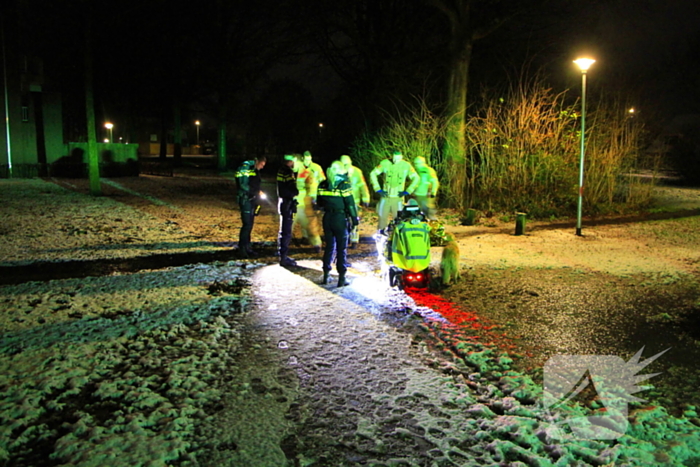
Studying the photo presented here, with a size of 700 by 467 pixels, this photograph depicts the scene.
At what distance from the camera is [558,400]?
14.7ft

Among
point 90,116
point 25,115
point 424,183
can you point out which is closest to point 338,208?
point 424,183

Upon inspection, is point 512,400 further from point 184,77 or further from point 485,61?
point 184,77

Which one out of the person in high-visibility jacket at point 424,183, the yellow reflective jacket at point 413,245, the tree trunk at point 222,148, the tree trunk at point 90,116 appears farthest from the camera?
the tree trunk at point 222,148

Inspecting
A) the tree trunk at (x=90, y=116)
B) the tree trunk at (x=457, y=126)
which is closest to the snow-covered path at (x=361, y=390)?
the tree trunk at (x=457, y=126)

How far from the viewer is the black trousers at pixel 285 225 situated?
9.35 m

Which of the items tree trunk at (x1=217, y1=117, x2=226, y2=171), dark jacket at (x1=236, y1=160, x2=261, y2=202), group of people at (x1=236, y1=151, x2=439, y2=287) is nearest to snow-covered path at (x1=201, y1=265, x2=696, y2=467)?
group of people at (x1=236, y1=151, x2=439, y2=287)

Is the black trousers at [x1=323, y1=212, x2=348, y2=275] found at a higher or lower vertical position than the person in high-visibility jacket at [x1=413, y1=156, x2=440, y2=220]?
lower

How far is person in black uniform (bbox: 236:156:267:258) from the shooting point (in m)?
9.84

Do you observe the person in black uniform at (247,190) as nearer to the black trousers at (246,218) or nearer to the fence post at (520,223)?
the black trousers at (246,218)

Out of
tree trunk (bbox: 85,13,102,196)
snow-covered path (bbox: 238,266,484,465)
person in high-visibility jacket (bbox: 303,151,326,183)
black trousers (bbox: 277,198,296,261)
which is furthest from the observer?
tree trunk (bbox: 85,13,102,196)

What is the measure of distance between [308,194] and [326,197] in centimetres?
265

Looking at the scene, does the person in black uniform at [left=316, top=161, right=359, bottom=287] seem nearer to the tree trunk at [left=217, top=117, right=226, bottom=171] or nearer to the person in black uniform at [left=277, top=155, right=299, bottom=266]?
the person in black uniform at [left=277, top=155, right=299, bottom=266]

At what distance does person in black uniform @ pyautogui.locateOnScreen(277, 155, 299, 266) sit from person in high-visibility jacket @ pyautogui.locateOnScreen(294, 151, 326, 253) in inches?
20.7

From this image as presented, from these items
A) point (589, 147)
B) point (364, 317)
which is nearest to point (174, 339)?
point (364, 317)
